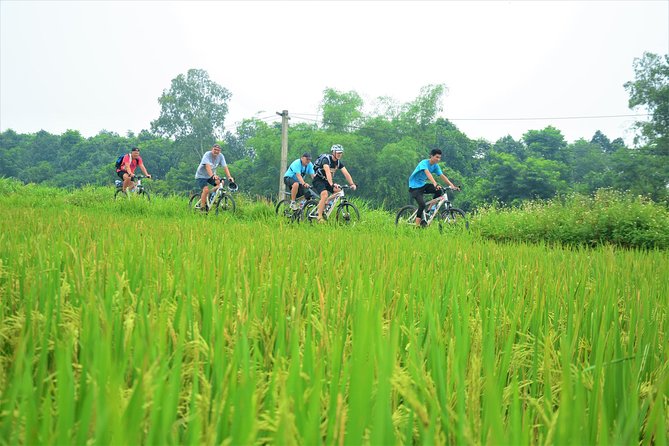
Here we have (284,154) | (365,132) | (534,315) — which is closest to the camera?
(534,315)

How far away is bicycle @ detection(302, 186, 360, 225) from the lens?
9445 mm

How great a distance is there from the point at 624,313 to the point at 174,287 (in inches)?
68.5

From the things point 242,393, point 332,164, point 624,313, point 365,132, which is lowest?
point 624,313

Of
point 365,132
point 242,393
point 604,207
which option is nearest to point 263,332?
point 242,393

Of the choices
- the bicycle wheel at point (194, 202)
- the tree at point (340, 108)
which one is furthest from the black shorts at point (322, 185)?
the tree at point (340, 108)

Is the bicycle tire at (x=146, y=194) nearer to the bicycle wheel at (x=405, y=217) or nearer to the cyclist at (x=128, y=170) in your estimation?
the cyclist at (x=128, y=170)

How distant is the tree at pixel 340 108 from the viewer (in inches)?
2019

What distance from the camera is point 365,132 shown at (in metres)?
49.2

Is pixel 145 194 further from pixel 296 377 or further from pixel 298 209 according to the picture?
pixel 296 377

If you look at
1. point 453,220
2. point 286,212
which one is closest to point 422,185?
point 453,220

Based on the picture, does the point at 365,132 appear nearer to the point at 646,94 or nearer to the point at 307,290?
the point at 646,94

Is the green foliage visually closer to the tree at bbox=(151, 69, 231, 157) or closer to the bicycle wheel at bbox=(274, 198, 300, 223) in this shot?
the bicycle wheel at bbox=(274, 198, 300, 223)

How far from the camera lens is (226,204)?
11102 mm

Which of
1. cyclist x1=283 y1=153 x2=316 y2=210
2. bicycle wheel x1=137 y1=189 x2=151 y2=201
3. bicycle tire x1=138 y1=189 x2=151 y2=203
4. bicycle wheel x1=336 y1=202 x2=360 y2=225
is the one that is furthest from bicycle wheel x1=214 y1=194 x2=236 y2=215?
bicycle wheel x1=336 y1=202 x2=360 y2=225
